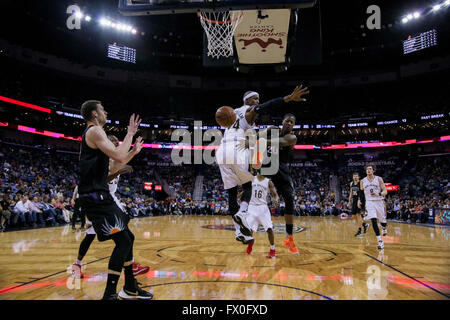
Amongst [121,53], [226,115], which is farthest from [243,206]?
[121,53]

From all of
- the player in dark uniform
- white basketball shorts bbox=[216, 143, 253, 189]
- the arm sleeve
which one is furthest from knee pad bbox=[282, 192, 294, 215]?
the arm sleeve

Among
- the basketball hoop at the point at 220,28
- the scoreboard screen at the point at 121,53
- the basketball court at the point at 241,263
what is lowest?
the basketball court at the point at 241,263

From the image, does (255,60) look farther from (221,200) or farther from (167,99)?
(167,99)

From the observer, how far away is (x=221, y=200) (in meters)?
26.3

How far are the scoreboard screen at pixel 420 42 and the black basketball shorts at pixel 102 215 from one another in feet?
102

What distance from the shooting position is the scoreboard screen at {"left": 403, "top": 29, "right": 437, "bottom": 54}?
25.7 meters

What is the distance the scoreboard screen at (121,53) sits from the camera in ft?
93.1

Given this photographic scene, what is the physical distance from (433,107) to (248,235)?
29868mm

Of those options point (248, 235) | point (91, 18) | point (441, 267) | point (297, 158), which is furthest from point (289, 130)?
point (297, 158)

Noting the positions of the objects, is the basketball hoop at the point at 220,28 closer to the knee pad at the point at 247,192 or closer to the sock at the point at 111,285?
the knee pad at the point at 247,192

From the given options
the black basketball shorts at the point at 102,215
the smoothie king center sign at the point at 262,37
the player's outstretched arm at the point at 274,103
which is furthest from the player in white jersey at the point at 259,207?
the smoothie king center sign at the point at 262,37

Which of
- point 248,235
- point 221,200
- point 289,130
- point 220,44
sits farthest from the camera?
point 221,200

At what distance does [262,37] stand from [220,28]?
1416 millimetres

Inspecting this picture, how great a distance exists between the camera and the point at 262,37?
9125mm
